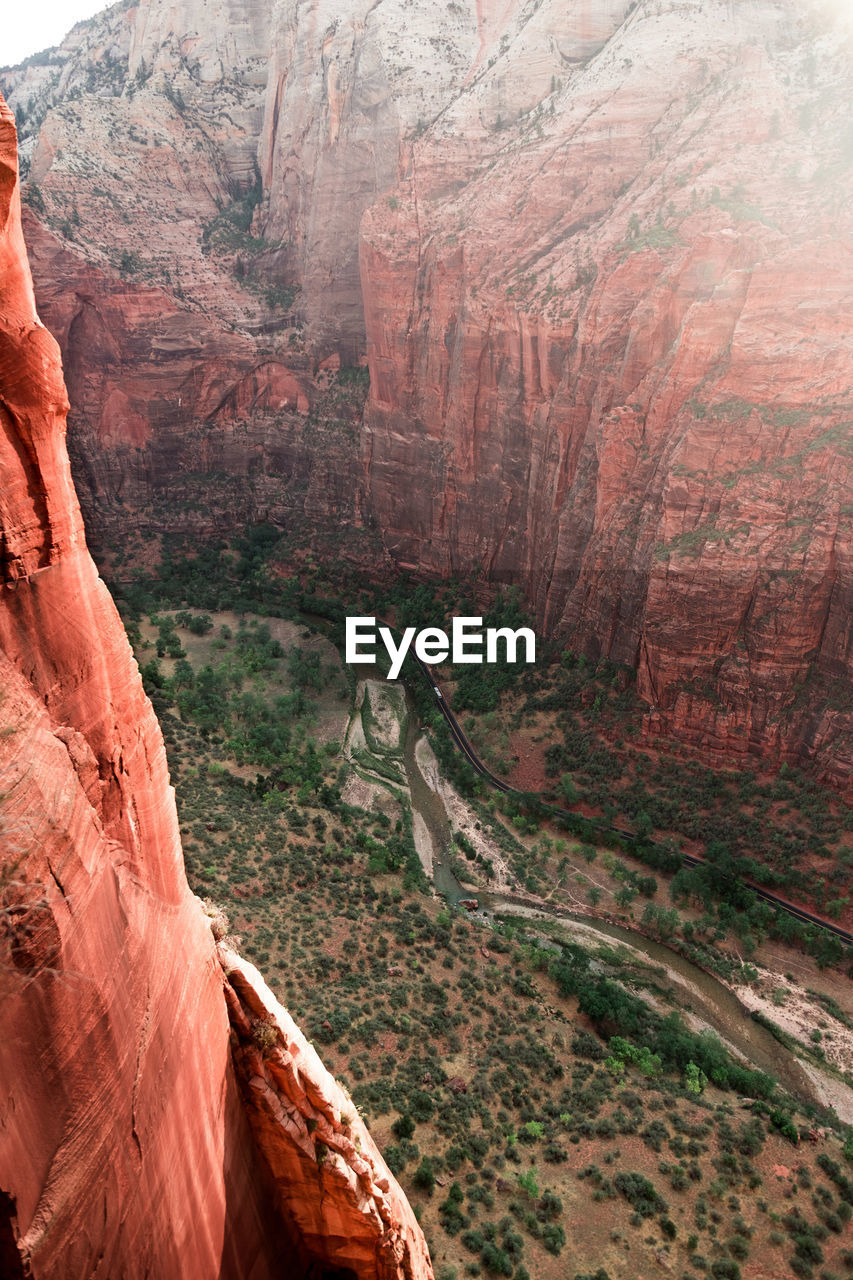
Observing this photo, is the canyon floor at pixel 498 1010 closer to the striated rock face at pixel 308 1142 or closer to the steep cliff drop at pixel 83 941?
the striated rock face at pixel 308 1142

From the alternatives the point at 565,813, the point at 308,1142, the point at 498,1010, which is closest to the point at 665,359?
the point at 565,813

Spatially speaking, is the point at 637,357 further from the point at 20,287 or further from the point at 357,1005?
the point at 20,287

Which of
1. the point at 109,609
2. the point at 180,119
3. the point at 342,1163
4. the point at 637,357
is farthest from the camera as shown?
the point at 180,119

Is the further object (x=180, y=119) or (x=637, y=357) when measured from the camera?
(x=180, y=119)

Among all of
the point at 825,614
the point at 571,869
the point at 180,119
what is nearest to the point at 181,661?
the point at 571,869

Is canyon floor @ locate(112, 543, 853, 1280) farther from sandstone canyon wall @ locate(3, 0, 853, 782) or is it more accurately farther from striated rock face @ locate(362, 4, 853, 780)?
sandstone canyon wall @ locate(3, 0, 853, 782)

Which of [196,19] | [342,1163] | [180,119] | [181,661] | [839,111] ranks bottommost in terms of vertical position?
[181,661]
